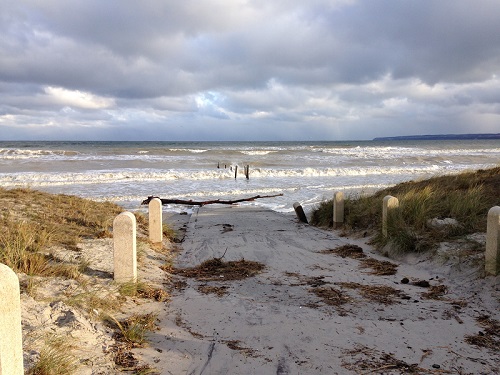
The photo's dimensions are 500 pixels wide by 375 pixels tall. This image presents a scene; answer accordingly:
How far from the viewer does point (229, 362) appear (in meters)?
3.53

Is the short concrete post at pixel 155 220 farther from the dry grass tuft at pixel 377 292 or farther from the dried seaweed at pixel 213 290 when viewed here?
the dry grass tuft at pixel 377 292

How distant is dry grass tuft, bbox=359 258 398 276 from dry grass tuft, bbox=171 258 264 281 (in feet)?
5.86

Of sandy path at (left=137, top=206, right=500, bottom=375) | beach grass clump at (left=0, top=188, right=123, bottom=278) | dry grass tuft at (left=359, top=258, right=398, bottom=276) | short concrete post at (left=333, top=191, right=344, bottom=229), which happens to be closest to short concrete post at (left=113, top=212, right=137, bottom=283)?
beach grass clump at (left=0, top=188, right=123, bottom=278)

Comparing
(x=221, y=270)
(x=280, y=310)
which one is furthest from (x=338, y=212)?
→ (x=280, y=310)

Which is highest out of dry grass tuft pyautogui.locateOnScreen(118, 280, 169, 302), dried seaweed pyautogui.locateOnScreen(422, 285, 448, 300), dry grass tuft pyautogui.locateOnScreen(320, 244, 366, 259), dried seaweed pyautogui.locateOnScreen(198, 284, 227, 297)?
dry grass tuft pyautogui.locateOnScreen(118, 280, 169, 302)

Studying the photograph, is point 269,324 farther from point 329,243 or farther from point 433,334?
point 329,243

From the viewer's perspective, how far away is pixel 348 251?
7695mm

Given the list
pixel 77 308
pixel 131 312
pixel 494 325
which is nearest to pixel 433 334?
pixel 494 325

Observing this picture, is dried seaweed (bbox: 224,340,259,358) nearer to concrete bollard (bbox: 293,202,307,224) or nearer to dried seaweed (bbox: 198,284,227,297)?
dried seaweed (bbox: 198,284,227,297)

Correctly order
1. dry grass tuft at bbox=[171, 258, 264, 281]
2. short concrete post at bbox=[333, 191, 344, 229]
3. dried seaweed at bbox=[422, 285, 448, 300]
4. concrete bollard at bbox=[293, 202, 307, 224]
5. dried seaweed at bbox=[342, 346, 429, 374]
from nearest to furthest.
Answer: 1. dried seaweed at bbox=[342, 346, 429, 374]
2. dried seaweed at bbox=[422, 285, 448, 300]
3. dry grass tuft at bbox=[171, 258, 264, 281]
4. short concrete post at bbox=[333, 191, 344, 229]
5. concrete bollard at bbox=[293, 202, 307, 224]

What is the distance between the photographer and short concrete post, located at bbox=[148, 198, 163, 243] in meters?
7.68

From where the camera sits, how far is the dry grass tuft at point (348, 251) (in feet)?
24.4

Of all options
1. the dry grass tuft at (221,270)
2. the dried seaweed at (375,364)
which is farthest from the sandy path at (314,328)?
the dry grass tuft at (221,270)

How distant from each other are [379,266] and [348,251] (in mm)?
1088
